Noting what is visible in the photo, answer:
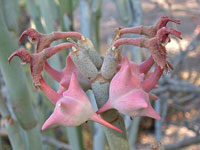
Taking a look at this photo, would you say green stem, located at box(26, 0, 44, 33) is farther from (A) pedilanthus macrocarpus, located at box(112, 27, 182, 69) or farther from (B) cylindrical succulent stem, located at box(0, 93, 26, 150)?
(A) pedilanthus macrocarpus, located at box(112, 27, 182, 69)

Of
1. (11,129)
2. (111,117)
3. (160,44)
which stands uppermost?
(160,44)

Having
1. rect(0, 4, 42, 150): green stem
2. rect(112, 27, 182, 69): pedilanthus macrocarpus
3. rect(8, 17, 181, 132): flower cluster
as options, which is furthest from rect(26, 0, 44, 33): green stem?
rect(112, 27, 182, 69): pedilanthus macrocarpus

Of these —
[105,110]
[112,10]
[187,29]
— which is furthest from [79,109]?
[112,10]

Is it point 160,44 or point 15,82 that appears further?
point 15,82

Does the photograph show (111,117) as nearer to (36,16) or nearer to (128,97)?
(128,97)

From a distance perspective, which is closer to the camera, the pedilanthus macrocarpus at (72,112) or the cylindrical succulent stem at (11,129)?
the pedilanthus macrocarpus at (72,112)

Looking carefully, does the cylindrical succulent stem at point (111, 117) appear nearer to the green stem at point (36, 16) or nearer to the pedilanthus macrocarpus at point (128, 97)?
the pedilanthus macrocarpus at point (128, 97)

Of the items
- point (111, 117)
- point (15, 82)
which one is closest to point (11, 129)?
point (15, 82)

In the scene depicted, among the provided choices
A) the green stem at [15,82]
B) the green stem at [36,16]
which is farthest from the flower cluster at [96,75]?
the green stem at [36,16]

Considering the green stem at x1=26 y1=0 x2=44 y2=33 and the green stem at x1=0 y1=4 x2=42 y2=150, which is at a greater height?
the green stem at x1=26 y1=0 x2=44 y2=33
